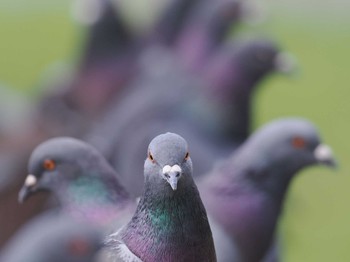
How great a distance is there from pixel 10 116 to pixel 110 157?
1569mm

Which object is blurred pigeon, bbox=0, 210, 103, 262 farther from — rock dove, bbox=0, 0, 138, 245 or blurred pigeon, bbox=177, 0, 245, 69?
blurred pigeon, bbox=177, 0, 245, 69

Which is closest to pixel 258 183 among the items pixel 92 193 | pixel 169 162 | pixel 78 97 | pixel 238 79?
pixel 92 193

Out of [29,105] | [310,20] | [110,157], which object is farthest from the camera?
[310,20]

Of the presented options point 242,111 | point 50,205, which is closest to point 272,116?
point 242,111

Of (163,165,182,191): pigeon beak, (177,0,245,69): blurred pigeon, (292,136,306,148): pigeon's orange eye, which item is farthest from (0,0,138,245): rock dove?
(163,165,182,191): pigeon beak

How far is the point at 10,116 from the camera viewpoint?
9.58m

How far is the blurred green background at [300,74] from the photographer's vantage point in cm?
962

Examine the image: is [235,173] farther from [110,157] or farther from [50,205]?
[110,157]

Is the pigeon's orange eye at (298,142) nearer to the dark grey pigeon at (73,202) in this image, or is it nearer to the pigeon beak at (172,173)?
the dark grey pigeon at (73,202)

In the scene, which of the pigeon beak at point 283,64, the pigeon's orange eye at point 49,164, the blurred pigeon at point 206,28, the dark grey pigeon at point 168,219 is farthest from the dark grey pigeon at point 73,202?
the blurred pigeon at point 206,28

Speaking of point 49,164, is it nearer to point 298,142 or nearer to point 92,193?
point 92,193

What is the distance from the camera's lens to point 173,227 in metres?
4.76

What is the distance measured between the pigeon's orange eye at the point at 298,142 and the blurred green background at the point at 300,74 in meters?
1.88

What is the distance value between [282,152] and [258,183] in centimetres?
24
